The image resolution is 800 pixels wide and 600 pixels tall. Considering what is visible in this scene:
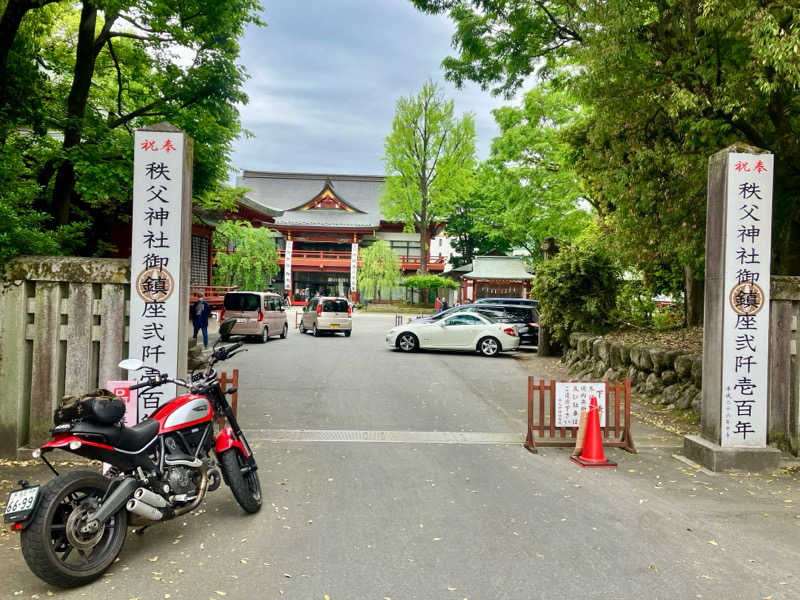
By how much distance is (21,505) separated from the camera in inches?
132

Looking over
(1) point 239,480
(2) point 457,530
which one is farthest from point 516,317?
(1) point 239,480

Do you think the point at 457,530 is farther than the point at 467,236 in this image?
No

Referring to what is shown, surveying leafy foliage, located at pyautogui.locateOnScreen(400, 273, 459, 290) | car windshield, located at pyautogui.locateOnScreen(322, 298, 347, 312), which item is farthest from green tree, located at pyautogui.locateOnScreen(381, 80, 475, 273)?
car windshield, located at pyautogui.locateOnScreen(322, 298, 347, 312)

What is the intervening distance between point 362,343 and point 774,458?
50.2 ft

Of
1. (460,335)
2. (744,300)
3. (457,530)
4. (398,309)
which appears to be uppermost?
(744,300)

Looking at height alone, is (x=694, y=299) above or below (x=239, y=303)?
above

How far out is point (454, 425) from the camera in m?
8.24

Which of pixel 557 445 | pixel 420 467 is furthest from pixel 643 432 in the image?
pixel 420 467

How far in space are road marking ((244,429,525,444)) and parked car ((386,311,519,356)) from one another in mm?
10170

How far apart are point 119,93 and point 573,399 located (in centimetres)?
1131

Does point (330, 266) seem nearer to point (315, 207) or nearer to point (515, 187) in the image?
point (315, 207)

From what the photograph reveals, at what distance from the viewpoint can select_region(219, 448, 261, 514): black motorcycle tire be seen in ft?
15.0

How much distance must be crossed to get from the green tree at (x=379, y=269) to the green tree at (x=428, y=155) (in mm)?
6592

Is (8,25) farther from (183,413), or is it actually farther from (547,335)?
(547,335)
